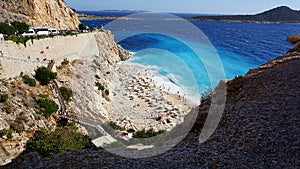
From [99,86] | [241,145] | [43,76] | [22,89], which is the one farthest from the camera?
[99,86]

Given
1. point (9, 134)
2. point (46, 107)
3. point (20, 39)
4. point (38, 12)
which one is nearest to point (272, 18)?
point (38, 12)

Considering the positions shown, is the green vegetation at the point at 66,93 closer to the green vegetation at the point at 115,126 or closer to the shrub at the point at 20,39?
the green vegetation at the point at 115,126

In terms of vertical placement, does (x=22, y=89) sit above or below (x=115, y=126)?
above

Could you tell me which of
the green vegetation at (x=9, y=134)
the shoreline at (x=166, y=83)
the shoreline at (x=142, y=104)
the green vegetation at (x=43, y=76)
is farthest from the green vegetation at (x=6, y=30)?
the shoreline at (x=166, y=83)

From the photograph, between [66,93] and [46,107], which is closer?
[46,107]

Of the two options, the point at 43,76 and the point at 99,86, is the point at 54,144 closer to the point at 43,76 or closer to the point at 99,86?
the point at 43,76
